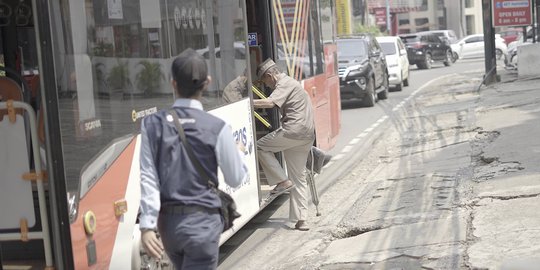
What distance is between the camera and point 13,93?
5.54 meters

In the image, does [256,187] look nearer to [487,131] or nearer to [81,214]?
[81,214]

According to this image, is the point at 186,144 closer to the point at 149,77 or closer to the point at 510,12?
the point at 149,77

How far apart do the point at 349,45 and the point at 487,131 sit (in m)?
9.56

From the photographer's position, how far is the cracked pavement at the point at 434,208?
22.5 ft

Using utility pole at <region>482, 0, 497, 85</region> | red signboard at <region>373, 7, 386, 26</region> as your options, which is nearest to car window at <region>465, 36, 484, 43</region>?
red signboard at <region>373, 7, 386, 26</region>

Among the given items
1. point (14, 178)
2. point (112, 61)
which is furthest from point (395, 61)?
point (14, 178)

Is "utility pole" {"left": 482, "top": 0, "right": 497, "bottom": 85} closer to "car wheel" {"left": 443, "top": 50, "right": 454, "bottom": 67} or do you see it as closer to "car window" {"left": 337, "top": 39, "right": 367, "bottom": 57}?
"car window" {"left": 337, "top": 39, "right": 367, "bottom": 57}

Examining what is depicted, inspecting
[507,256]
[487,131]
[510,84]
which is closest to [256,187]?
[507,256]

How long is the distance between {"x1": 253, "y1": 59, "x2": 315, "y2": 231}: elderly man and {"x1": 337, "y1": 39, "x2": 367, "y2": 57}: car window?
14.3 m

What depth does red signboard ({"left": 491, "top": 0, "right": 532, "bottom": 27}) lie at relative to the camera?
24.3m

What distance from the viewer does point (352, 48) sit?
75.4 feet

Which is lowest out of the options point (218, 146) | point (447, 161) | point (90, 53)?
point (447, 161)

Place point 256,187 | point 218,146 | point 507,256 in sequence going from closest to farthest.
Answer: point 218,146
point 507,256
point 256,187

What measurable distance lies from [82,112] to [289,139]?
3847 millimetres
